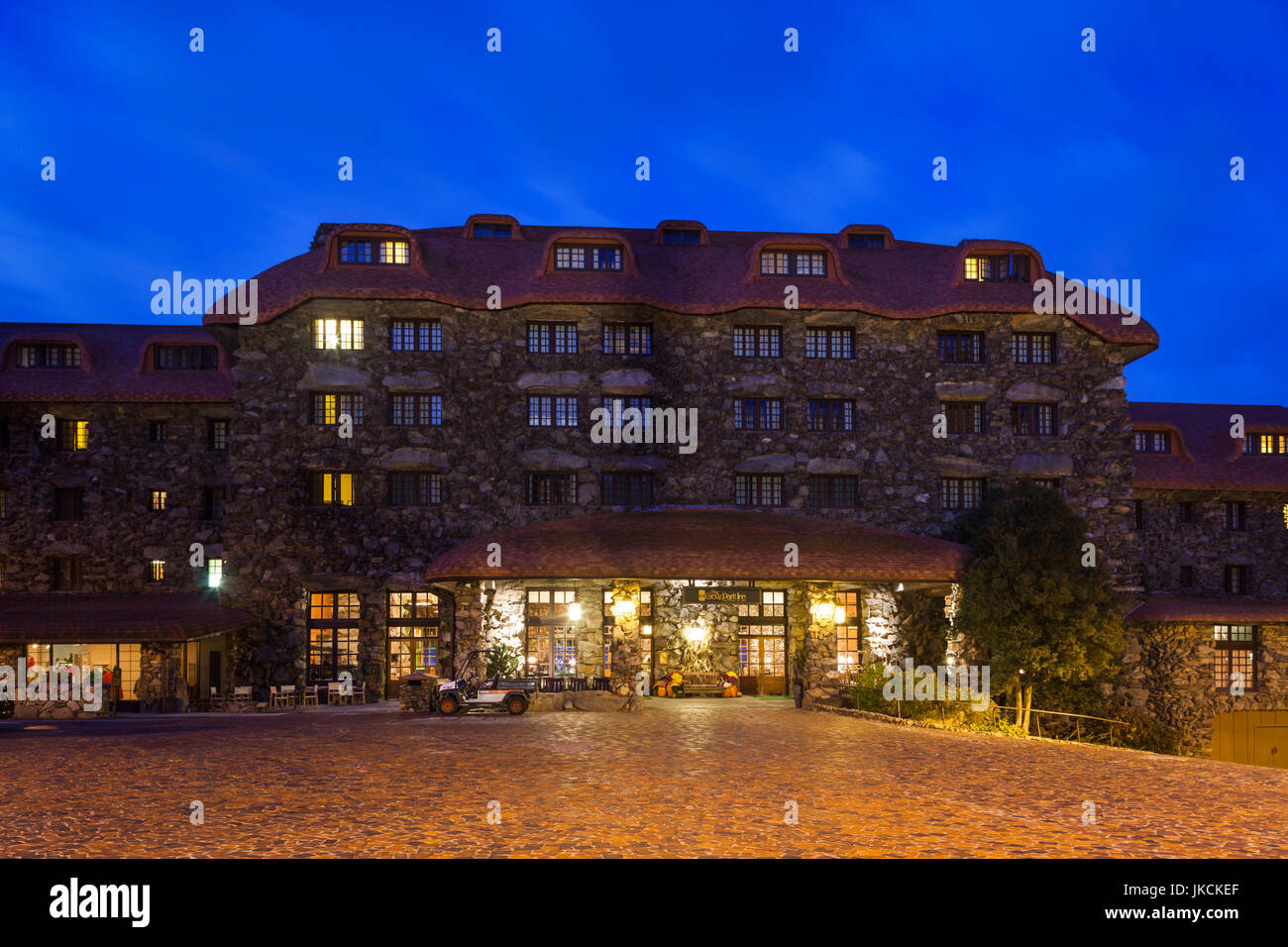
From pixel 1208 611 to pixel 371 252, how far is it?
32345 mm

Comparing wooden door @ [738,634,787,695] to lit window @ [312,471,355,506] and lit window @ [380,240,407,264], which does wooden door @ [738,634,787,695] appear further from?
lit window @ [380,240,407,264]

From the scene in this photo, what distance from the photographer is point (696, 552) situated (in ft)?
87.0

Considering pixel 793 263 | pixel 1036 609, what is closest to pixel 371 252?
pixel 793 263

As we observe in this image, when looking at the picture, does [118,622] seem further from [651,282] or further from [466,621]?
[651,282]

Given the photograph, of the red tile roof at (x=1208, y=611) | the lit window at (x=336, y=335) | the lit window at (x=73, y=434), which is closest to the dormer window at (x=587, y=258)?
the lit window at (x=336, y=335)

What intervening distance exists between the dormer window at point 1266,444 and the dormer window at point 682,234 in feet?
83.7

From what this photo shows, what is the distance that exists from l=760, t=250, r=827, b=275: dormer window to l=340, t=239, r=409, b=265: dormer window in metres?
13.4

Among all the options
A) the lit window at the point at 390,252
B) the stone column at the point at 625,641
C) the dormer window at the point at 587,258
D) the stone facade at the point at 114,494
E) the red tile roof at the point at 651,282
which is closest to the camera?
the stone column at the point at 625,641

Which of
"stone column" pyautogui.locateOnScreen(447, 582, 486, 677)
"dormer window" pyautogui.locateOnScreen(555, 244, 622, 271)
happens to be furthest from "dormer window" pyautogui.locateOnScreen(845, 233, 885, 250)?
"stone column" pyautogui.locateOnScreen(447, 582, 486, 677)

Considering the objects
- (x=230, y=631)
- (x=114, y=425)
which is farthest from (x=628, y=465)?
(x=114, y=425)

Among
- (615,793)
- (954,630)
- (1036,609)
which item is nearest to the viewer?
(615,793)

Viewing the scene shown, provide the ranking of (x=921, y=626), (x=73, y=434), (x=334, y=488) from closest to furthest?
1. (x=921, y=626)
2. (x=334, y=488)
3. (x=73, y=434)

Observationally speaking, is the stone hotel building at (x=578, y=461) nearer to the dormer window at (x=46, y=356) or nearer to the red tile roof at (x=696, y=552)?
the red tile roof at (x=696, y=552)

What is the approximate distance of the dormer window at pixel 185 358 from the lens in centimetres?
3797
